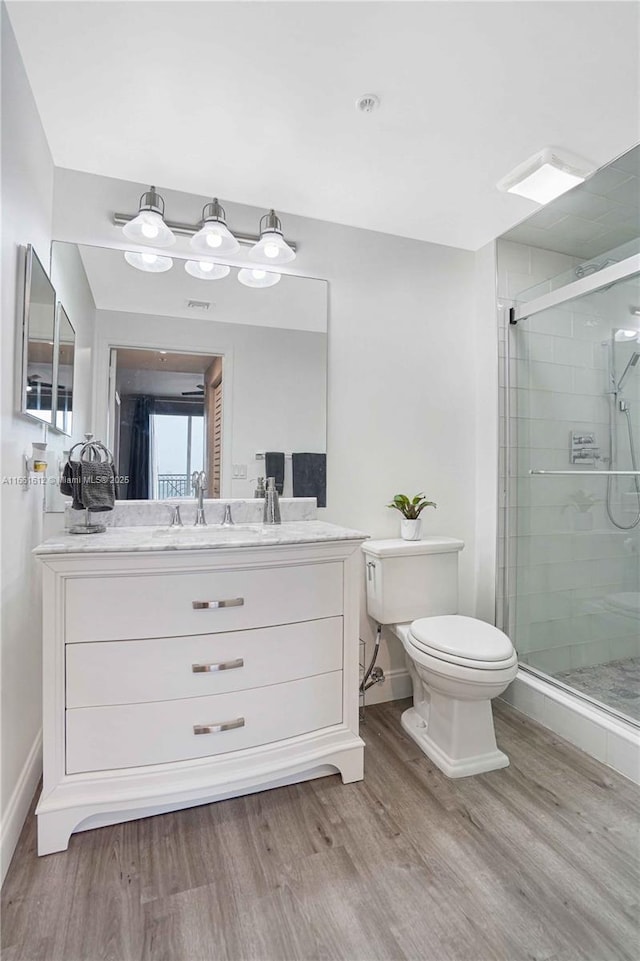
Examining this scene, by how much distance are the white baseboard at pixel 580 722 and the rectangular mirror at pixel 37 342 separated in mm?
2334

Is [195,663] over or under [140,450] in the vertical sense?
under

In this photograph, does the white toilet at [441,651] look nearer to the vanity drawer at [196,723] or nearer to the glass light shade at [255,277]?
the vanity drawer at [196,723]

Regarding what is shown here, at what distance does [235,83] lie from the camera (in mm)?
1479

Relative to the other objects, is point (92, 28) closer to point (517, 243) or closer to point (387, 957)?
point (517, 243)

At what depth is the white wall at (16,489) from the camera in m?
1.30

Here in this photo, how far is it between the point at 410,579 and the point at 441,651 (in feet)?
1.44

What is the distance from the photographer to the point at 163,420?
197cm

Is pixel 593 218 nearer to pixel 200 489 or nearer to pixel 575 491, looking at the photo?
pixel 575 491

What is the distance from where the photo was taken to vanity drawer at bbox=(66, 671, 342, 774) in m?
1.39

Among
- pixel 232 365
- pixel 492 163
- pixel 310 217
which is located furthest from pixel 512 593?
pixel 310 217

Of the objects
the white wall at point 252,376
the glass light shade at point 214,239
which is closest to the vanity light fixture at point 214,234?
the glass light shade at point 214,239

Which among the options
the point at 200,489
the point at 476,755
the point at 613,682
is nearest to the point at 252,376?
the point at 200,489

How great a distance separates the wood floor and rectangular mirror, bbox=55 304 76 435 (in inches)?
53.5

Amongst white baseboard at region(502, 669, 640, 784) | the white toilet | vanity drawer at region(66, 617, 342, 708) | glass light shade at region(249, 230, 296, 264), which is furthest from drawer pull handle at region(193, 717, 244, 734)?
glass light shade at region(249, 230, 296, 264)
